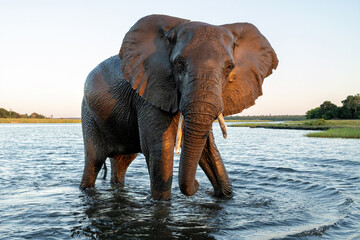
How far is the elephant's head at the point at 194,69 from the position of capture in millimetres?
4801

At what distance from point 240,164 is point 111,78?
7809 millimetres

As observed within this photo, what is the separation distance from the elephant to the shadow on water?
0.41 metres

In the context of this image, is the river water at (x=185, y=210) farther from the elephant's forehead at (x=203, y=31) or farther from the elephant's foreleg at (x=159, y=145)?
the elephant's forehead at (x=203, y=31)

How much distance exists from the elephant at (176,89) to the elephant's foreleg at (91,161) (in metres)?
0.31

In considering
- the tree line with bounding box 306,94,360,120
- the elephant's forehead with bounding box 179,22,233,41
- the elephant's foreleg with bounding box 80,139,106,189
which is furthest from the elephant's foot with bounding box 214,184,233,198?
the tree line with bounding box 306,94,360,120

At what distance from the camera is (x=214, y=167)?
22.2 feet

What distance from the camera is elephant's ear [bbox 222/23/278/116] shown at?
5758mm

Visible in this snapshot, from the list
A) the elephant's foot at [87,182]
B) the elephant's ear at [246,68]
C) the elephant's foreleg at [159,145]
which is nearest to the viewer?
the elephant's ear at [246,68]

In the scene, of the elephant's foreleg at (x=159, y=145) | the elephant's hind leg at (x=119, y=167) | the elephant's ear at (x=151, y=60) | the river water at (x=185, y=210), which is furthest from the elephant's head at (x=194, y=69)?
the elephant's hind leg at (x=119, y=167)

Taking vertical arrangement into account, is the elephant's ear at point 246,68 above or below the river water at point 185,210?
above

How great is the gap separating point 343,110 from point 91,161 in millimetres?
78718

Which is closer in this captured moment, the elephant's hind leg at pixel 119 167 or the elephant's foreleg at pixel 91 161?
the elephant's foreleg at pixel 91 161

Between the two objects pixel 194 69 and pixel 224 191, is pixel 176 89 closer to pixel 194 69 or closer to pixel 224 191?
pixel 194 69

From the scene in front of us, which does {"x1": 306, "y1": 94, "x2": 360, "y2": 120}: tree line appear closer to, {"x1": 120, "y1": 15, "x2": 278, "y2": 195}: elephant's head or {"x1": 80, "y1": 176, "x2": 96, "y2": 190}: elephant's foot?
{"x1": 80, "y1": 176, "x2": 96, "y2": 190}: elephant's foot
